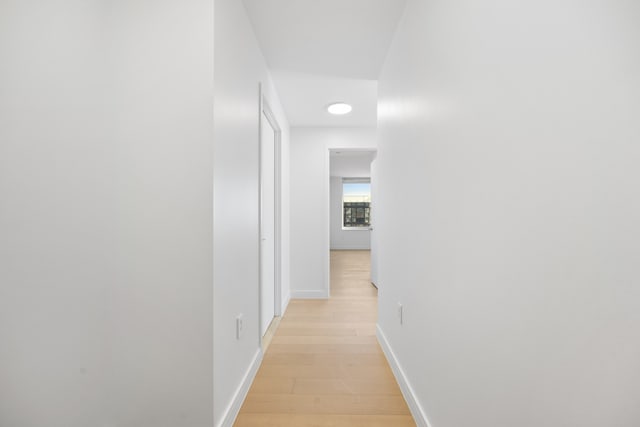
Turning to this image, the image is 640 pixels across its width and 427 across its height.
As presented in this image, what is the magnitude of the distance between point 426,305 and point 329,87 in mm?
2445

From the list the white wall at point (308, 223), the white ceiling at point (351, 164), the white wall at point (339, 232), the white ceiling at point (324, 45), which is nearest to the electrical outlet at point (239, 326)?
the white ceiling at point (324, 45)

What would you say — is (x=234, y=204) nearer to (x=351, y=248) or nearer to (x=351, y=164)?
(x=351, y=164)

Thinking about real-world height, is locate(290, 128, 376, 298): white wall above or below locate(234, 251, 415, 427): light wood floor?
above

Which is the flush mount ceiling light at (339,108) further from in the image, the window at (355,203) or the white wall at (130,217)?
the window at (355,203)

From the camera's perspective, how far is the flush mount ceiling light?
364 cm

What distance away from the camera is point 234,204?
5.90 ft

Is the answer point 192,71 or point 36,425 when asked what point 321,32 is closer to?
point 192,71

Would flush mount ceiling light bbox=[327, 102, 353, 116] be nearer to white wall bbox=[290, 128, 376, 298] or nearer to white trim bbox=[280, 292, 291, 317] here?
white wall bbox=[290, 128, 376, 298]

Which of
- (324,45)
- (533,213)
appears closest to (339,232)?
(324,45)

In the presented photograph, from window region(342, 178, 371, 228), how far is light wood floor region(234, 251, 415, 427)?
7292mm

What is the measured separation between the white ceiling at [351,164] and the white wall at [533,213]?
5409 millimetres

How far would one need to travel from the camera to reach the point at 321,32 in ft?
7.44

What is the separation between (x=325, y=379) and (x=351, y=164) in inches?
267

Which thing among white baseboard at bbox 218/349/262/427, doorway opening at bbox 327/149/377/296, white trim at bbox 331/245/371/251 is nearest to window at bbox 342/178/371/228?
doorway opening at bbox 327/149/377/296
